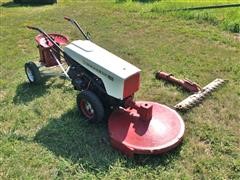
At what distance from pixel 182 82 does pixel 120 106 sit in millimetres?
1392

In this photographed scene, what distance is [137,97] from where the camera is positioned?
546 centimetres

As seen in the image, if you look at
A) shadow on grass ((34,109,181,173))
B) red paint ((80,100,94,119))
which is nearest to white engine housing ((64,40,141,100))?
red paint ((80,100,94,119))

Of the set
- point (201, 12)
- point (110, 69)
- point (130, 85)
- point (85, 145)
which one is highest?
point (110, 69)

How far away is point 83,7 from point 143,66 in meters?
4.10

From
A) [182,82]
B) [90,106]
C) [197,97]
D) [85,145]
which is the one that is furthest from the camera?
[182,82]

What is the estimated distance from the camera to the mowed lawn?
13.5ft

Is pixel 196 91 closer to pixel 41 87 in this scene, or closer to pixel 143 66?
pixel 143 66

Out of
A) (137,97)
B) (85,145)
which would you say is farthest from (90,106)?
(137,97)

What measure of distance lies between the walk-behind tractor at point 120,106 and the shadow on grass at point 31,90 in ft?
2.51

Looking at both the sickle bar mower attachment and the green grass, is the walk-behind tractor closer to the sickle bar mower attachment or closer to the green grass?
the sickle bar mower attachment

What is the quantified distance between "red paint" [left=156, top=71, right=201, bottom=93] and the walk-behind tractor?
840 millimetres

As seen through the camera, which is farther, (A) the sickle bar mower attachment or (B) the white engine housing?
(A) the sickle bar mower attachment

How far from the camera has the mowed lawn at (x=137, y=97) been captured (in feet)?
13.5

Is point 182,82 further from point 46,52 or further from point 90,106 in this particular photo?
point 46,52
